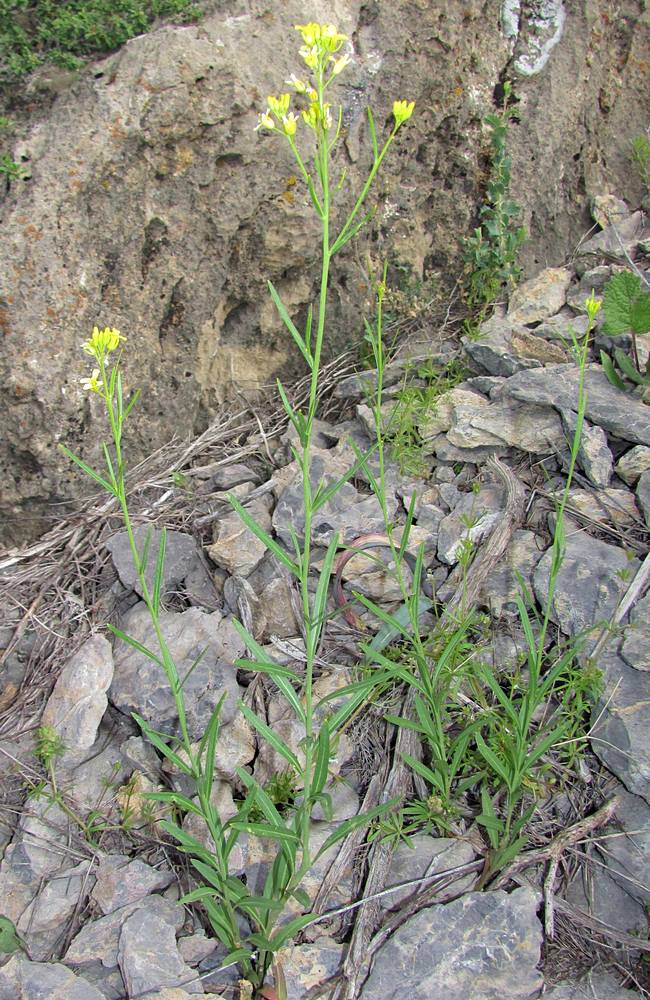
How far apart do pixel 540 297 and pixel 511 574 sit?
1417 millimetres

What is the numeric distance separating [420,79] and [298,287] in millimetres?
943

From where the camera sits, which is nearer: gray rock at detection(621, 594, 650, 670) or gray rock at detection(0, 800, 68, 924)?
gray rock at detection(0, 800, 68, 924)

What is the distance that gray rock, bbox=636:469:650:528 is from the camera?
263cm

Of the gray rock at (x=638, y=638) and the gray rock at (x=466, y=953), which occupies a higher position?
the gray rock at (x=638, y=638)

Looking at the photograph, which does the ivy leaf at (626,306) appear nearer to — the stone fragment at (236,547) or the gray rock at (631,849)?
the stone fragment at (236,547)

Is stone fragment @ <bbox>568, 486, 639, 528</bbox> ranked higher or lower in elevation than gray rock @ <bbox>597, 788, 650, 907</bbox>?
higher

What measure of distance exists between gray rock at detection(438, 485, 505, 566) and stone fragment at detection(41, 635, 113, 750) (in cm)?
112

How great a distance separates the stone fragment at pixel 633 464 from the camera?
2701 millimetres

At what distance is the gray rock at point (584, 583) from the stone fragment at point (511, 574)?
4cm

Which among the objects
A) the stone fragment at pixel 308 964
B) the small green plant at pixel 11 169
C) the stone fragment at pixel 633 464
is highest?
the small green plant at pixel 11 169

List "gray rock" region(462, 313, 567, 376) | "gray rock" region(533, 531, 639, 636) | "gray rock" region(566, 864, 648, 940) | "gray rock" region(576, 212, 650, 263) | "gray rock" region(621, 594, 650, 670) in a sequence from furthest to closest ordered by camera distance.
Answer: "gray rock" region(576, 212, 650, 263), "gray rock" region(462, 313, 567, 376), "gray rock" region(533, 531, 639, 636), "gray rock" region(621, 594, 650, 670), "gray rock" region(566, 864, 648, 940)

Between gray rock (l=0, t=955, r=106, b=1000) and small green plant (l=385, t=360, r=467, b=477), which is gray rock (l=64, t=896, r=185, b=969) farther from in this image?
small green plant (l=385, t=360, r=467, b=477)

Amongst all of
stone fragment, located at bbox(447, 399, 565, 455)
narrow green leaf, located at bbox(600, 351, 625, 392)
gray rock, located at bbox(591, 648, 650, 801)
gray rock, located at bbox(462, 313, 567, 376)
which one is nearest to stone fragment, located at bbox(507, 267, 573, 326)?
gray rock, located at bbox(462, 313, 567, 376)

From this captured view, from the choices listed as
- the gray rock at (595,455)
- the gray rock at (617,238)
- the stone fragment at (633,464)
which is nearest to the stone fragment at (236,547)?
the gray rock at (595,455)
